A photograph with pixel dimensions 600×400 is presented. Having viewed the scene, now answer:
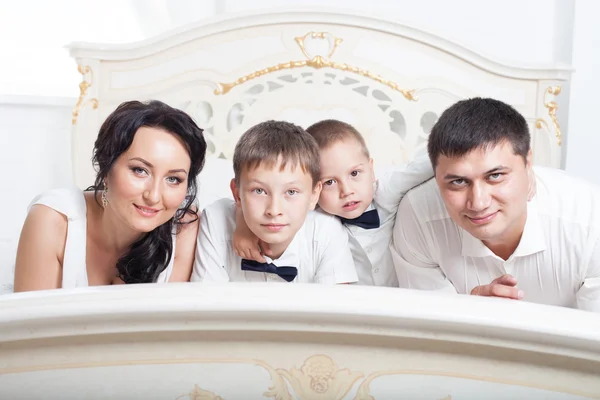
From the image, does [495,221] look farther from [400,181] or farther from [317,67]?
[317,67]

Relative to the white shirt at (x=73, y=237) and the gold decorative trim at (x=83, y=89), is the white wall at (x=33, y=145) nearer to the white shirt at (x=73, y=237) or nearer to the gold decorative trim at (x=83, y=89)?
the gold decorative trim at (x=83, y=89)

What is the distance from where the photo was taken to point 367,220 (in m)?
2.15

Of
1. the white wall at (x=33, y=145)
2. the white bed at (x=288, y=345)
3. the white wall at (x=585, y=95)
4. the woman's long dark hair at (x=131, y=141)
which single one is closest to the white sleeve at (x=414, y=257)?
the woman's long dark hair at (x=131, y=141)

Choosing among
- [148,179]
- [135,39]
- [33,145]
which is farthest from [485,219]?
[33,145]

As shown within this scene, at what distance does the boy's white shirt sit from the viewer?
2.13 m

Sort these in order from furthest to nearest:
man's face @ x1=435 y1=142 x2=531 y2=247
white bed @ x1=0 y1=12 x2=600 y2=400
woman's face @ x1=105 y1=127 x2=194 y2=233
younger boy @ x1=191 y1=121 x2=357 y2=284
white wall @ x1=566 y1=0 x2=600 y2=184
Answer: white wall @ x1=566 y1=0 x2=600 y2=184
younger boy @ x1=191 y1=121 x2=357 y2=284
woman's face @ x1=105 y1=127 x2=194 y2=233
man's face @ x1=435 y1=142 x2=531 y2=247
white bed @ x1=0 y1=12 x2=600 y2=400

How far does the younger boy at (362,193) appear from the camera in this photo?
212 cm

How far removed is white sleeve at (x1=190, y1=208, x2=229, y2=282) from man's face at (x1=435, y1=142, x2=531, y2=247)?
69cm

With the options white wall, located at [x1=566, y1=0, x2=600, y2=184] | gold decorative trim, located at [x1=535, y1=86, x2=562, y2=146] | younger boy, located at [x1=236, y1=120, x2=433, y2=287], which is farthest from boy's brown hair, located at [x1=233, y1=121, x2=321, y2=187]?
white wall, located at [x1=566, y1=0, x2=600, y2=184]

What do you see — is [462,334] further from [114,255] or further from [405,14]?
[405,14]

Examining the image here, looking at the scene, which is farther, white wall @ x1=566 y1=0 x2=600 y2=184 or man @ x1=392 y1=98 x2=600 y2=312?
white wall @ x1=566 y1=0 x2=600 y2=184

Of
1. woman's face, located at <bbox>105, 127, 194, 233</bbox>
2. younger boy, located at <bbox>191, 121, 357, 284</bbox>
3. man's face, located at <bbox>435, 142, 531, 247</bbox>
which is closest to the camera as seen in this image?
man's face, located at <bbox>435, 142, 531, 247</bbox>

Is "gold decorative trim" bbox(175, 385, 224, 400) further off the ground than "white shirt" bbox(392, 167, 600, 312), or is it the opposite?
"white shirt" bbox(392, 167, 600, 312)

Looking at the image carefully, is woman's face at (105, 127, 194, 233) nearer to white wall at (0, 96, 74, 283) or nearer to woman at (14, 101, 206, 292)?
woman at (14, 101, 206, 292)
